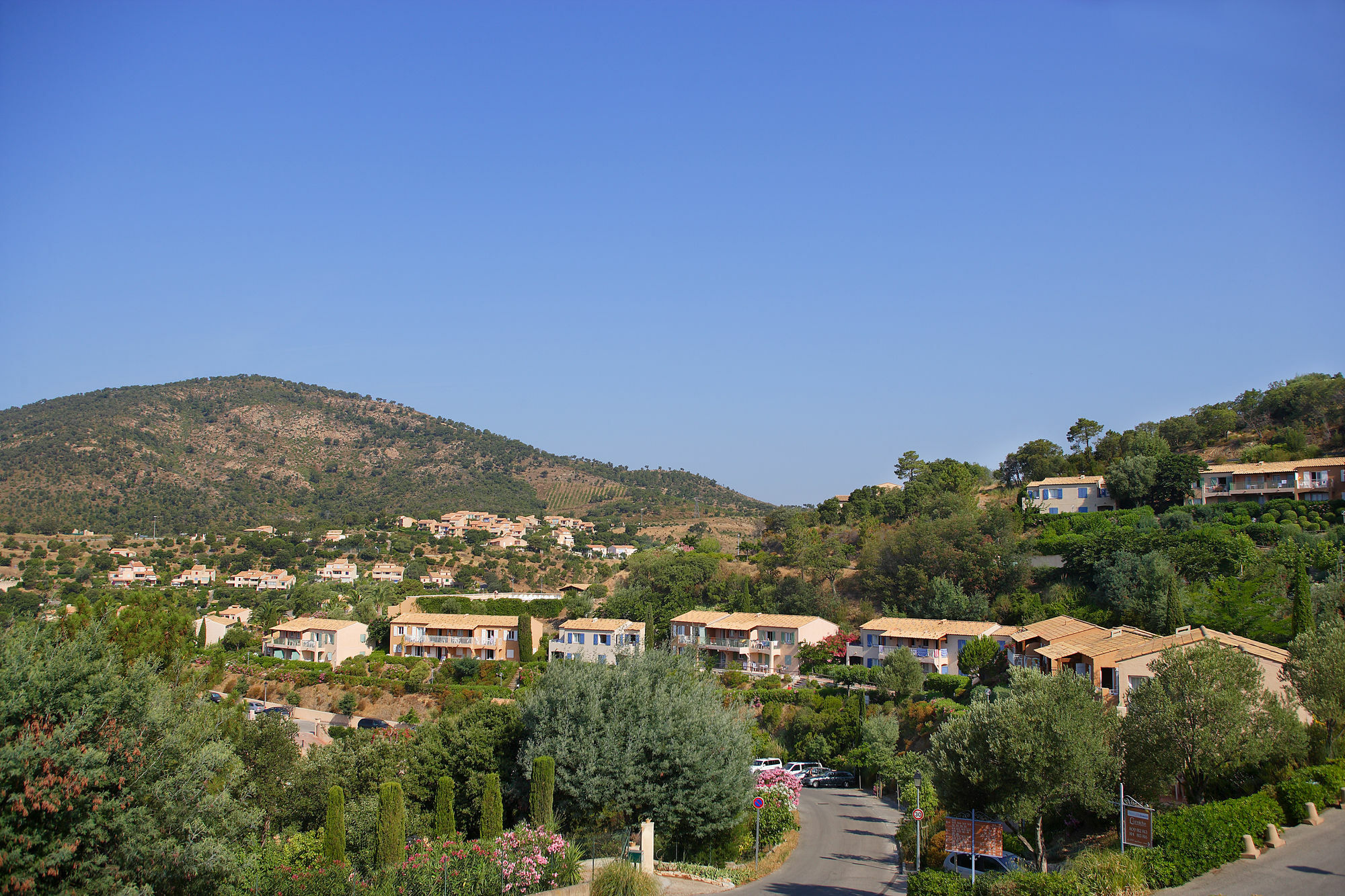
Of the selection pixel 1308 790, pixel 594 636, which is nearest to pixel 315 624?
pixel 594 636

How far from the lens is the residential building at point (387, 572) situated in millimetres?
97750

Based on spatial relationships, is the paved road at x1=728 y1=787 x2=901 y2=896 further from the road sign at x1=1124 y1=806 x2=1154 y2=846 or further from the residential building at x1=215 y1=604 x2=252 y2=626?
the residential building at x1=215 y1=604 x2=252 y2=626

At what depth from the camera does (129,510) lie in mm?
115188

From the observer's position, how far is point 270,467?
144625 millimetres

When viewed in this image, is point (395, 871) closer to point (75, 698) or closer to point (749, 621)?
point (75, 698)

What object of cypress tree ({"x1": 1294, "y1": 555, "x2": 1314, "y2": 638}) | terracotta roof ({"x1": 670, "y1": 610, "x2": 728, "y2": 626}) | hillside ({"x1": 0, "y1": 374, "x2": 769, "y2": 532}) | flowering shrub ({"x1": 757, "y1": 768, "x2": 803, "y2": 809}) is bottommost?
flowering shrub ({"x1": 757, "y1": 768, "x2": 803, "y2": 809})

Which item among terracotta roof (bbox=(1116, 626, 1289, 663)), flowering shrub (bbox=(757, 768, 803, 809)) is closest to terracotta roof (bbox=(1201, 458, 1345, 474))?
terracotta roof (bbox=(1116, 626, 1289, 663))

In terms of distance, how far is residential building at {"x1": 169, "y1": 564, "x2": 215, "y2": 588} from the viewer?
3556 inches

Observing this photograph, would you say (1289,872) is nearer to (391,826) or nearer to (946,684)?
(391,826)

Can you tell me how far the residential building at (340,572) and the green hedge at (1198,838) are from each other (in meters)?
93.2

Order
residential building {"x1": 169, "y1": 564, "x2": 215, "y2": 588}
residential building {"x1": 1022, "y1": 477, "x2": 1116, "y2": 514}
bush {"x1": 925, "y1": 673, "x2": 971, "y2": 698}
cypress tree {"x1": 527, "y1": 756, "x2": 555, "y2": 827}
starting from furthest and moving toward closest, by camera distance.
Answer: residential building {"x1": 169, "y1": 564, "x2": 215, "y2": 588}, residential building {"x1": 1022, "y1": 477, "x2": 1116, "y2": 514}, bush {"x1": 925, "y1": 673, "x2": 971, "y2": 698}, cypress tree {"x1": 527, "y1": 756, "x2": 555, "y2": 827}

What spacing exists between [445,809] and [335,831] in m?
2.60

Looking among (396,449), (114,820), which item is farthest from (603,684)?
(396,449)

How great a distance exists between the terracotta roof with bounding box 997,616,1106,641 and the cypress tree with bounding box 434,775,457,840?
27380 millimetres
